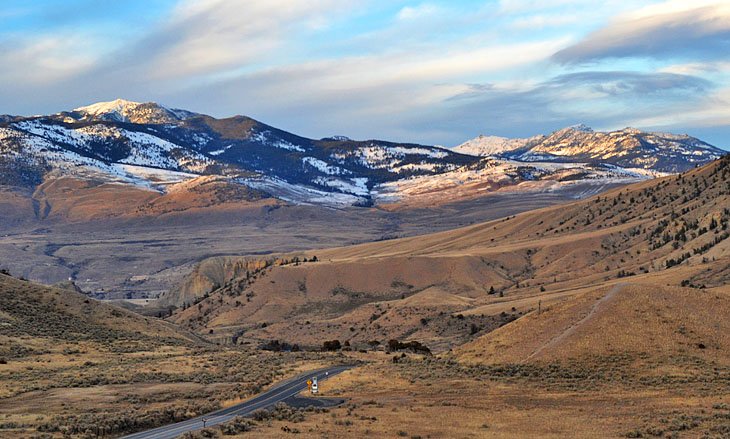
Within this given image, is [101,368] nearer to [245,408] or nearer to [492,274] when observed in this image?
[245,408]

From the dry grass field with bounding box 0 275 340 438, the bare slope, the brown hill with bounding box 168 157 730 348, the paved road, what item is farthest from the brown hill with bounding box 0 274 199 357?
the bare slope

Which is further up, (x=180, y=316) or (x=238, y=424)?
(x=238, y=424)

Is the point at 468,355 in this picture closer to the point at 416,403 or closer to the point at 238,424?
the point at 416,403

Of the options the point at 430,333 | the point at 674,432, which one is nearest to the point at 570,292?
the point at 430,333

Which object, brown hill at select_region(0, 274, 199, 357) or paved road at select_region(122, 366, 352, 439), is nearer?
paved road at select_region(122, 366, 352, 439)

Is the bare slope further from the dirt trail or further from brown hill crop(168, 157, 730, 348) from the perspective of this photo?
brown hill crop(168, 157, 730, 348)

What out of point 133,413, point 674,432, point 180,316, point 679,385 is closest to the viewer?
point 674,432

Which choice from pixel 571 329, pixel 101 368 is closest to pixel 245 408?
pixel 571 329
